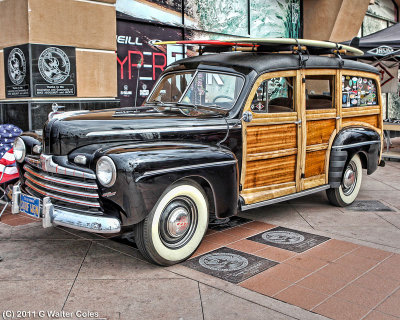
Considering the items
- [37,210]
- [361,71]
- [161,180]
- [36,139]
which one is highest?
[361,71]

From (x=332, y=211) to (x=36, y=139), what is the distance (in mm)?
3749

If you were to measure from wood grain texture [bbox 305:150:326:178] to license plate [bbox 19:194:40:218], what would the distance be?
3133 millimetres

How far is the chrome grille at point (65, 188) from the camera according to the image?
12.2 ft

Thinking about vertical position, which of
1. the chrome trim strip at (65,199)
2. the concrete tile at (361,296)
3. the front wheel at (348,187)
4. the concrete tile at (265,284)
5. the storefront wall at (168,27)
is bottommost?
the concrete tile at (361,296)

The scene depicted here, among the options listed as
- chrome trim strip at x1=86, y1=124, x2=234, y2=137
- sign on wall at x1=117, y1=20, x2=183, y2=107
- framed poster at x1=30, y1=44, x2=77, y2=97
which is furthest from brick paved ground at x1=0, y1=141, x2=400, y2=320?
sign on wall at x1=117, y1=20, x2=183, y2=107

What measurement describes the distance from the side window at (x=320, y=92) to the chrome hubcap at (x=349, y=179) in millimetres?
950

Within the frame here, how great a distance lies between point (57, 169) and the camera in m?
3.90

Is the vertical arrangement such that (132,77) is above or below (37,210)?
above

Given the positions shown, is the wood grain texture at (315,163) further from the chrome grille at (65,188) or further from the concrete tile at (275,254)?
the chrome grille at (65,188)

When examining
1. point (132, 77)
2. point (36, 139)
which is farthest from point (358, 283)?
point (132, 77)

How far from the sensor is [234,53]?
5293mm

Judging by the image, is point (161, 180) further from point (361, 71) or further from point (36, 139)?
point (361, 71)

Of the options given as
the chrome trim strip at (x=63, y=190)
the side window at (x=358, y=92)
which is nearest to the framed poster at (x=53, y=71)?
the chrome trim strip at (x=63, y=190)

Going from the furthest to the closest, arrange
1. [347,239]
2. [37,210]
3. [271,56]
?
[271,56]
[347,239]
[37,210]
